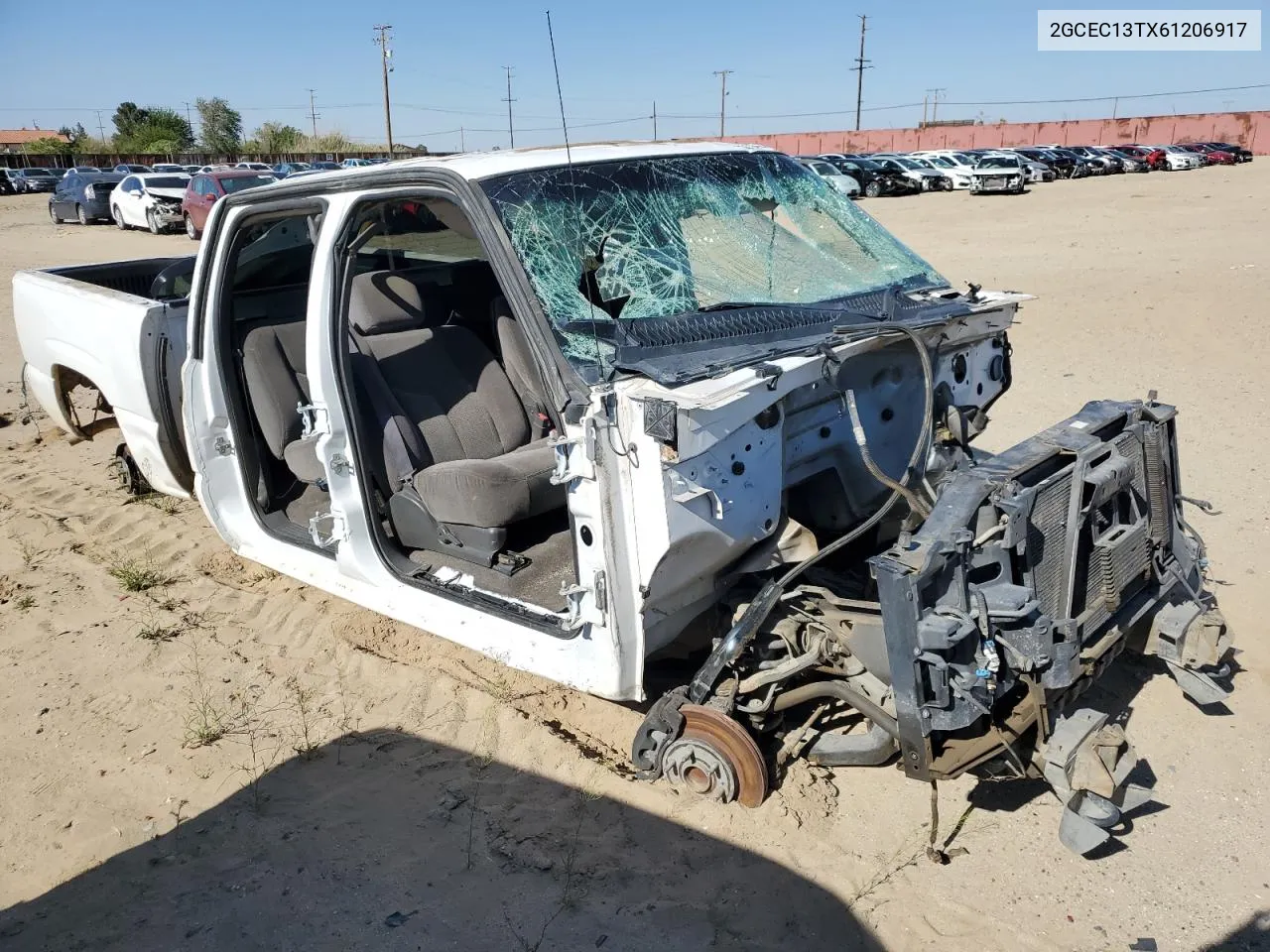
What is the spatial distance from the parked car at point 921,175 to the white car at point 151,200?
20.5 metres

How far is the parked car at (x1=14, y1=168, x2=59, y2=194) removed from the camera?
39750mm

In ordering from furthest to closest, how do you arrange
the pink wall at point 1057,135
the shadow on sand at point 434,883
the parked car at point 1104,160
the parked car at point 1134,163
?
1. the pink wall at point 1057,135
2. the parked car at point 1134,163
3. the parked car at point 1104,160
4. the shadow on sand at point 434,883

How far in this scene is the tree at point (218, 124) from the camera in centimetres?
7750

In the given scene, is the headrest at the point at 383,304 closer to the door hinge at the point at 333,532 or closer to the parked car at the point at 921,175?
the door hinge at the point at 333,532

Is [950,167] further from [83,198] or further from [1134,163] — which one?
[83,198]

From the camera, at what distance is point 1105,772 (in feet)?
8.45

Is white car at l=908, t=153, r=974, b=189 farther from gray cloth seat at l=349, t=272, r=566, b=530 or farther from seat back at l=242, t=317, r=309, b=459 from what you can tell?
seat back at l=242, t=317, r=309, b=459

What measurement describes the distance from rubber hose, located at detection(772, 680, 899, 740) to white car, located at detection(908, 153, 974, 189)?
30.3 m

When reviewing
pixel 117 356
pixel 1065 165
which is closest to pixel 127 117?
pixel 1065 165

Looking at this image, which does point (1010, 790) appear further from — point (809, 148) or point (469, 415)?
point (809, 148)

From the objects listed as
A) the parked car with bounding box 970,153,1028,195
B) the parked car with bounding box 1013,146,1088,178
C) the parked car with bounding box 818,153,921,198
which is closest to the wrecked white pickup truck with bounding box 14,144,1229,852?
the parked car with bounding box 970,153,1028,195


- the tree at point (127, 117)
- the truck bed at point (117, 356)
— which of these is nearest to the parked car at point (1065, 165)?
the truck bed at point (117, 356)

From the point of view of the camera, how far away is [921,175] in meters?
30.5

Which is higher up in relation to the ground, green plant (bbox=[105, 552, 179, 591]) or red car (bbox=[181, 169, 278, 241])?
red car (bbox=[181, 169, 278, 241])
